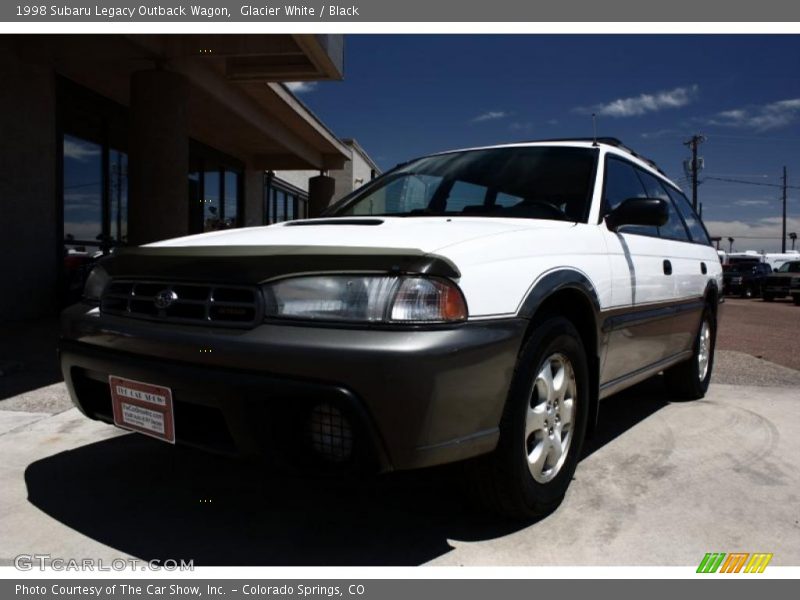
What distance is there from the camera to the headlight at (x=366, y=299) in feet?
6.34

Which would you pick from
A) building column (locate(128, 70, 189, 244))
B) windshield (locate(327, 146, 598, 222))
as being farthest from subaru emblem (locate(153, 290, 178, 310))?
building column (locate(128, 70, 189, 244))

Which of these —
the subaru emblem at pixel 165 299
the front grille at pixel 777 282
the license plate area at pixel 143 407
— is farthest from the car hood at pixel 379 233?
the front grille at pixel 777 282

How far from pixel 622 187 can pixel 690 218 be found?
163 cm

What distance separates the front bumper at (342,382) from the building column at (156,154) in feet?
20.0

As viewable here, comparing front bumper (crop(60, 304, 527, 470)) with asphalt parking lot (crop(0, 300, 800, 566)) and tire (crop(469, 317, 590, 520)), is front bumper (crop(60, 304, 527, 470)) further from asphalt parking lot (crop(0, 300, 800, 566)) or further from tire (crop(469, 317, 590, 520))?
asphalt parking lot (crop(0, 300, 800, 566))

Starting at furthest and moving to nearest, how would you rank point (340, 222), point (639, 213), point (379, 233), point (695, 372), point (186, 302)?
point (695, 372) → point (639, 213) → point (340, 222) → point (379, 233) → point (186, 302)

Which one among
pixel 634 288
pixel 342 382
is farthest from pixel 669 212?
pixel 342 382

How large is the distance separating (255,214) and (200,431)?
14.9m

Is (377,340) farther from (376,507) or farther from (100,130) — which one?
(100,130)

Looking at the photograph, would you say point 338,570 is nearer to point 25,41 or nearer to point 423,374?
point 423,374

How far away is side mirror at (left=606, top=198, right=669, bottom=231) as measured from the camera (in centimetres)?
295

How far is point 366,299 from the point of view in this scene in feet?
6.39

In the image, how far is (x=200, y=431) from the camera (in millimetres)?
2178
